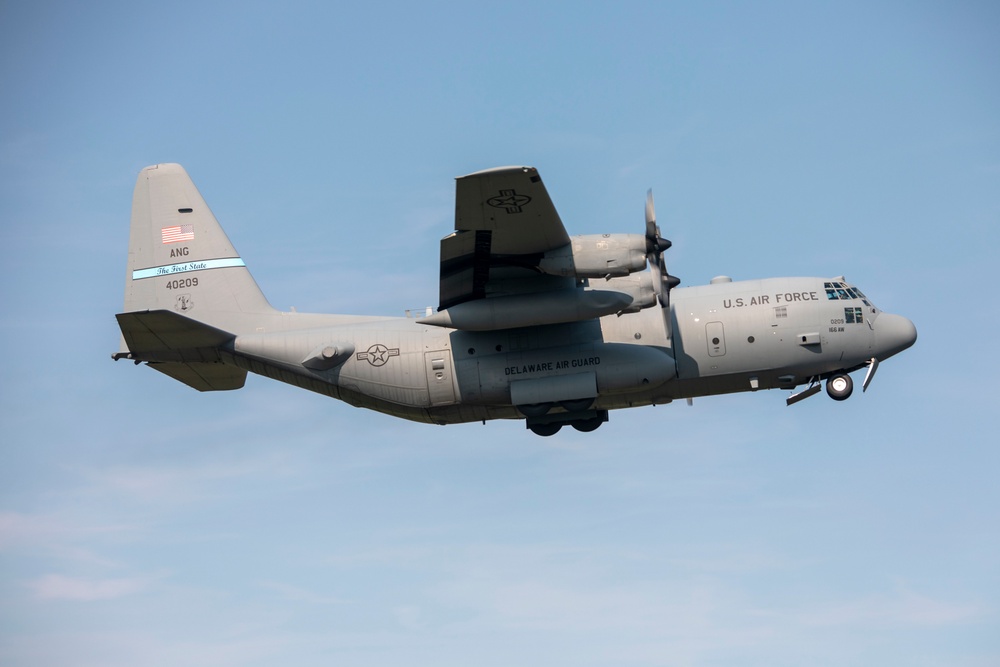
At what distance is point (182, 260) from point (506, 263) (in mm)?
A: 8127

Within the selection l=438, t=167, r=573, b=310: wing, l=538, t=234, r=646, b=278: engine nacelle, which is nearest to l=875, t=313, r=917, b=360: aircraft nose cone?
l=538, t=234, r=646, b=278: engine nacelle

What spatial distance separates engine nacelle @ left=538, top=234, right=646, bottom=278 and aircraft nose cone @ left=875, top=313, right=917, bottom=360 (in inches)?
233

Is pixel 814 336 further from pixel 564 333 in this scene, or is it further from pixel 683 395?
pixel 564 333

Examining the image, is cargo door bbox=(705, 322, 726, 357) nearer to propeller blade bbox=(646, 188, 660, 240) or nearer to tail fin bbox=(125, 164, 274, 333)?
propeller blade bbox=(646, 188, 660, 240)

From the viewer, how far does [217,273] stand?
25359mm

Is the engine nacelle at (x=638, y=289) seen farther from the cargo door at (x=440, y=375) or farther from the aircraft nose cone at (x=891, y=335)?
the aircraft nose cone at (x=891, y=335)

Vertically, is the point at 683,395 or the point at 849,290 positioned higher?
the point at 849,290

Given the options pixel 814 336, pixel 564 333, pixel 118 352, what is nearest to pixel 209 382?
pixel 118 352

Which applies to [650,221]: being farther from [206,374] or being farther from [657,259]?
[206,374]

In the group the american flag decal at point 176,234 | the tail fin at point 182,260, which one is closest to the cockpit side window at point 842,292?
the tail fin at point 182,260

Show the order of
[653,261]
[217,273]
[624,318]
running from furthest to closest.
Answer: [217,273]
[624,318]
[653,261]

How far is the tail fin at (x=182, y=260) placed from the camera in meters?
→ 25.1

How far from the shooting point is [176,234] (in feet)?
83.9

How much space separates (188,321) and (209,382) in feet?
9.21
